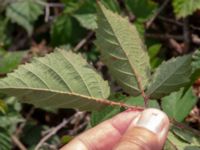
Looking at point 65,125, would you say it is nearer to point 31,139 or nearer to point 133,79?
point 31,139

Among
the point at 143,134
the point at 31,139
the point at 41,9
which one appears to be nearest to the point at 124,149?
the point at 143,134

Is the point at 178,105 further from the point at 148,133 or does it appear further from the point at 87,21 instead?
the point at 87,21

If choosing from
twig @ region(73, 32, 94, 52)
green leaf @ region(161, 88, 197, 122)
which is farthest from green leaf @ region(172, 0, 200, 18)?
twig @ region(73, 32, 94, 52)

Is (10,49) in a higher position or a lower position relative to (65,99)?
lower

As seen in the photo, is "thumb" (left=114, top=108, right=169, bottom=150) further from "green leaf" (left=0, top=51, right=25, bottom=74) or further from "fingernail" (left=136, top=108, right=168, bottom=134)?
"green leaf" (left=0, top=51, right=25, bottom=74)

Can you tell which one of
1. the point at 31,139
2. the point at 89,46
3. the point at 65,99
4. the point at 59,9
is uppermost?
the point at 65,99

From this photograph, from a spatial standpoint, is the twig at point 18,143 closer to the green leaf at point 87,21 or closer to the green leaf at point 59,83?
the green leaf at point 87,21
